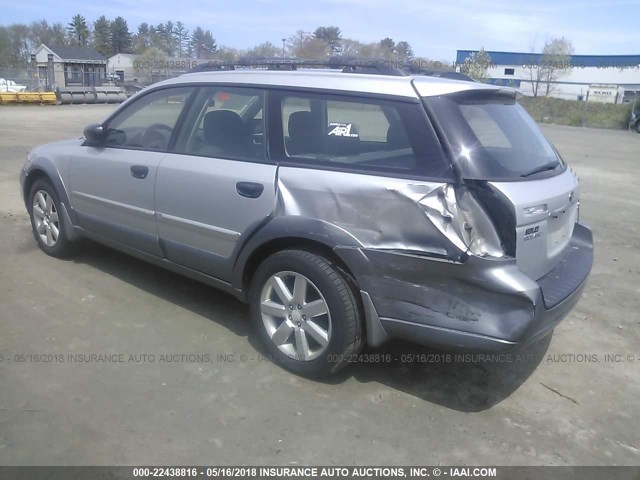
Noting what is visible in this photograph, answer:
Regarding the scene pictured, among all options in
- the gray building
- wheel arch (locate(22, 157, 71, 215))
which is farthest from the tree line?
→ wheel arch (locate(22, 157, 71, 215))

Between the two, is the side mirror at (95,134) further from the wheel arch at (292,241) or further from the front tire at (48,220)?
the wheel arch at (292,241)

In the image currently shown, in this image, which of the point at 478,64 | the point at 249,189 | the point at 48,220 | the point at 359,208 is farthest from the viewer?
the point at 478,64

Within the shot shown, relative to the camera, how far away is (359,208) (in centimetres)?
318

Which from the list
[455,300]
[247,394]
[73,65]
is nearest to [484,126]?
[455,300]

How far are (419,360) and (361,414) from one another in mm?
814

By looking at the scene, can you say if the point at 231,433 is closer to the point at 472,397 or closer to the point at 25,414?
the point at 25,414

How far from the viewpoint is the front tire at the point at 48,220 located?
5.27m

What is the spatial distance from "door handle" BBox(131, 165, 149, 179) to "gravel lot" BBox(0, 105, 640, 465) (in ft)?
3.31

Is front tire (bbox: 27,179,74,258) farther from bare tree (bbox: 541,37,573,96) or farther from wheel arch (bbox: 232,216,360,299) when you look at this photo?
bare tree (bbox: 541,37,573,96)

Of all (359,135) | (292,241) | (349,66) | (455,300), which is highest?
(349,66)

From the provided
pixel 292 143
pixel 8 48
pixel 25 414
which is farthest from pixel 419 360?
pixel 8 48

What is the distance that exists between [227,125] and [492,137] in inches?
71.1

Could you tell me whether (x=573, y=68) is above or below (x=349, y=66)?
above

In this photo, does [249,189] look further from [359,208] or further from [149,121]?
[149,121]
